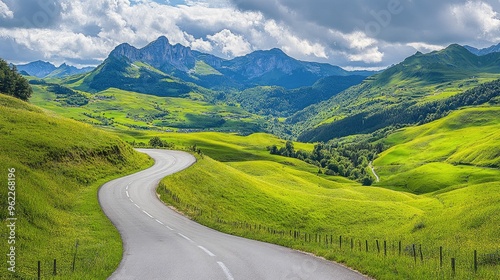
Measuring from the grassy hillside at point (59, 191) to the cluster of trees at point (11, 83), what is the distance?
204 feet

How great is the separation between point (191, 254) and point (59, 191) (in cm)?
2846

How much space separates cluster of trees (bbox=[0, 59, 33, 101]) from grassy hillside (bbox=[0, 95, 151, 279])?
62.1m

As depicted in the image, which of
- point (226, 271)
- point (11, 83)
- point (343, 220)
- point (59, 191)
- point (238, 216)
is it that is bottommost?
point (343, 220)

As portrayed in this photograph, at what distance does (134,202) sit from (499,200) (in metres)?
55.9

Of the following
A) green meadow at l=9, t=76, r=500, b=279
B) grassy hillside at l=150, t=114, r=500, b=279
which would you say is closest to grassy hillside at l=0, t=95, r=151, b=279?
green meadow at l=9, t=76, r=500, b=279

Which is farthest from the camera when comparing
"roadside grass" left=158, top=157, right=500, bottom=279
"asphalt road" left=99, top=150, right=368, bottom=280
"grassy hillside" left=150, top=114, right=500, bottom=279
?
"roadside grass" left=158, top=157, right=500, bottom=279

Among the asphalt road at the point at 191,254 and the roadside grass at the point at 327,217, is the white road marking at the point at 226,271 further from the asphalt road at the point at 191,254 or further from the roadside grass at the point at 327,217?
the roadside grass at the point at 327,217

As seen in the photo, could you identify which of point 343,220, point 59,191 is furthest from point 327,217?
point 59,191

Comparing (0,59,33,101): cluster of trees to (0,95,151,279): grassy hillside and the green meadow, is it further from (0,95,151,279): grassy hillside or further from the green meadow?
(0,95,151,279): grassy hillside

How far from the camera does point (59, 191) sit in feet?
149

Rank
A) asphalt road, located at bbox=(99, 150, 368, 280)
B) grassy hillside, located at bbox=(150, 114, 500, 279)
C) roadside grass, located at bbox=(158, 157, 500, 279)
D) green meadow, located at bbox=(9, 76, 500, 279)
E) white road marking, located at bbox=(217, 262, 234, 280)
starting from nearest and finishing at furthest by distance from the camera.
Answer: white road marking, located at bbox=(217, 262, 234, 280) < asphalt road, located at bbox=(99, 150, 368, 280) < green meadow, located at bbox=(9, 76, 500, 279) < grassy hillside, located at bbox=(150, 114, 500, 279) < roadside grass, located at bbox=(158, 157, 500, 279)

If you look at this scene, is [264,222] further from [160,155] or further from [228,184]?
[160,155]

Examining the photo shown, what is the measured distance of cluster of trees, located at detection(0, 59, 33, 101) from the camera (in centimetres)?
11801

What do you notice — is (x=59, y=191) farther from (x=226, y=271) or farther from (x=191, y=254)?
(x=226, y=271)
